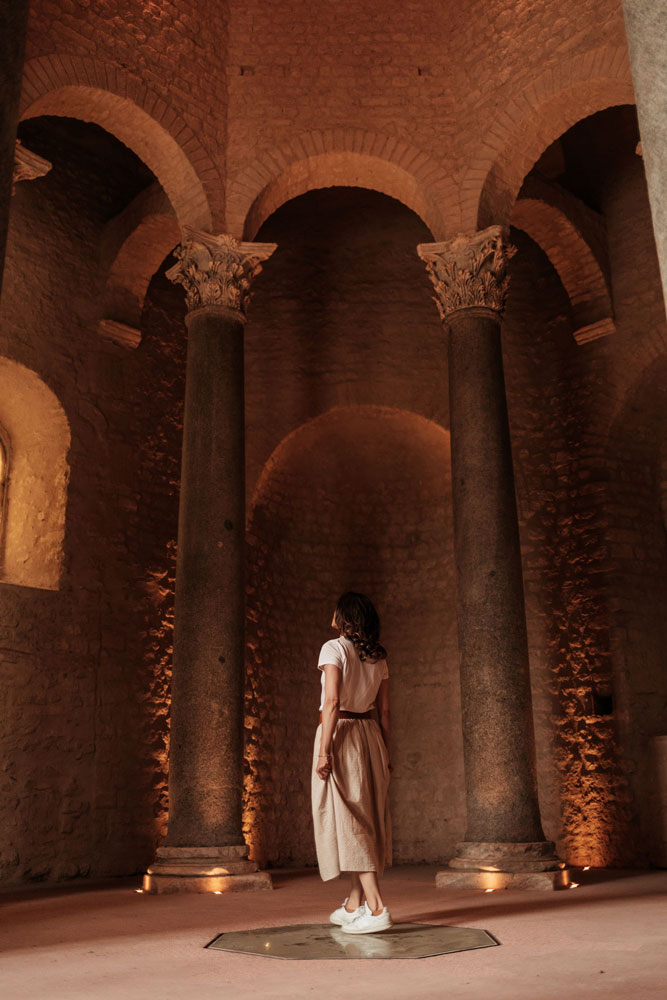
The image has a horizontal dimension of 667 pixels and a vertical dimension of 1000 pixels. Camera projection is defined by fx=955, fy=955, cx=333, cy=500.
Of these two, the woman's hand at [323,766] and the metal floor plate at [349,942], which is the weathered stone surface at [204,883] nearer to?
the metal floor plate at [349,942]

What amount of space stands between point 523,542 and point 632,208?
4.39 meters

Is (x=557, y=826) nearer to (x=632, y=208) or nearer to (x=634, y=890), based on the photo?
(x=634, y=890)

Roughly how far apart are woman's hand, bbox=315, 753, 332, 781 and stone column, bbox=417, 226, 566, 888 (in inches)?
120

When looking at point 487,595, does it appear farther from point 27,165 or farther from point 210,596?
point 27,165

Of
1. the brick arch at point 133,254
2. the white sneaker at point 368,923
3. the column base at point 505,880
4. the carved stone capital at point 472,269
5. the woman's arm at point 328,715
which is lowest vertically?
the column base at point 505,880

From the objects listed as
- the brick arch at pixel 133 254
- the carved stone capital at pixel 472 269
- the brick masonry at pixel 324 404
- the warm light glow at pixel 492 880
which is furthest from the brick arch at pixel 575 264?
the warm light glow at pixel 492 880

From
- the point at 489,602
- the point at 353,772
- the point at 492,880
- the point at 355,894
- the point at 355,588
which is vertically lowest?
the point at 492,880

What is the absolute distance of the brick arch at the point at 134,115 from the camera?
8.53m

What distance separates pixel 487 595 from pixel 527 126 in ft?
15.4

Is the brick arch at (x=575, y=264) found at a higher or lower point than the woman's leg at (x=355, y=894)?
higher

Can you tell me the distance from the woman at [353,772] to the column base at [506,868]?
244cm

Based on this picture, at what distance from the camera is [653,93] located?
294 centimetres

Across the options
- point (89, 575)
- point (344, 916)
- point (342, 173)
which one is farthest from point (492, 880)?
point (342, 173)

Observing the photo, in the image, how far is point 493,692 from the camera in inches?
318
